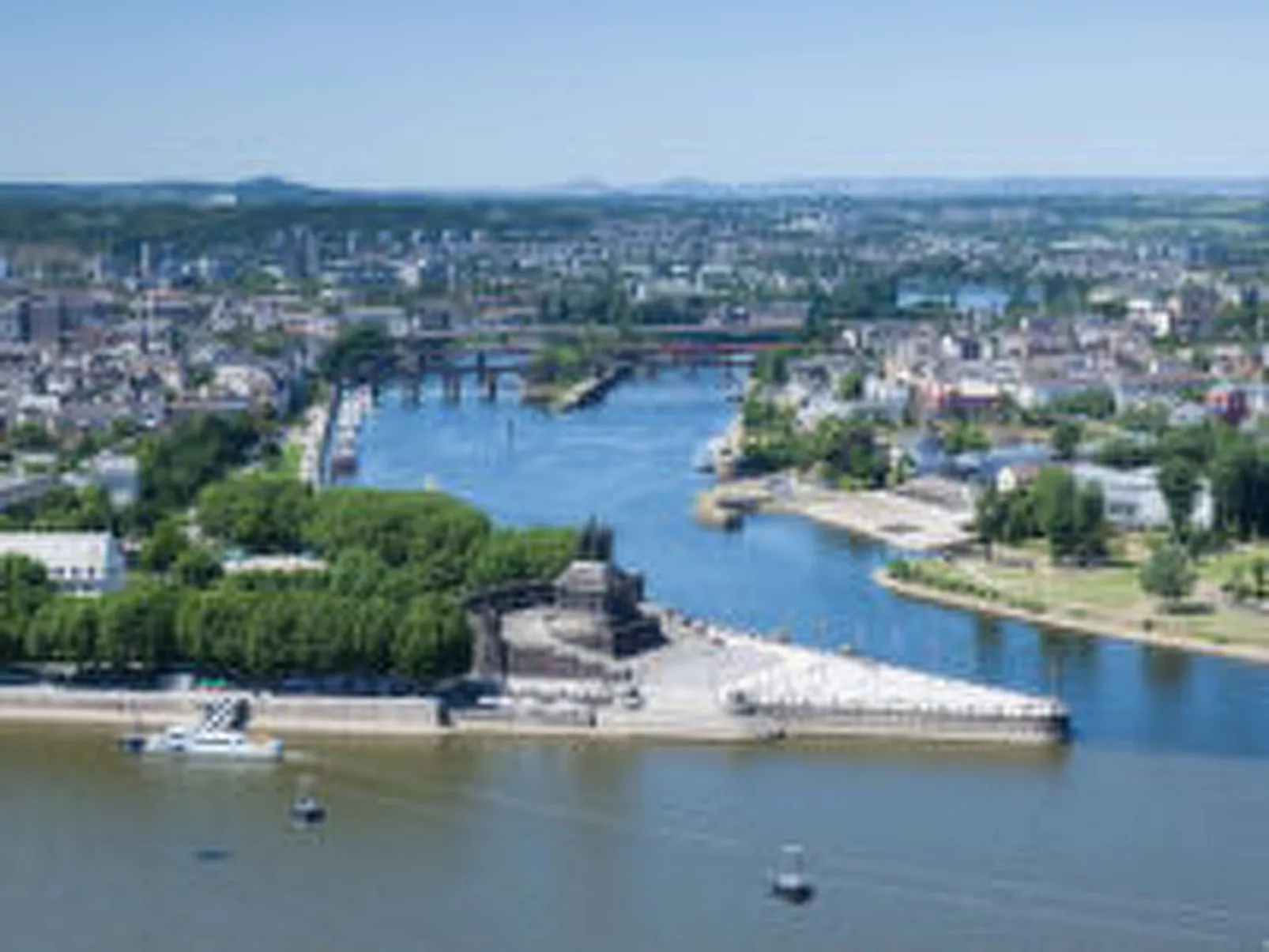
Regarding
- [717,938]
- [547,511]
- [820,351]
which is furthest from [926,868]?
[820,351]

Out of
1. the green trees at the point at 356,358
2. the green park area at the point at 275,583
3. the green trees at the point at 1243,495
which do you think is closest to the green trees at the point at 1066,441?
the green trees at the point at 1243,495

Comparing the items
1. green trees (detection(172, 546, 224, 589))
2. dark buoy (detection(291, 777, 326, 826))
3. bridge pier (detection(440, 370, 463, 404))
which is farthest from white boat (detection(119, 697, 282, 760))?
bridge pier (detection(440, 370, 463, 404))

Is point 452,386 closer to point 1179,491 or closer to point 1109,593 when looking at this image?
point 1179,491

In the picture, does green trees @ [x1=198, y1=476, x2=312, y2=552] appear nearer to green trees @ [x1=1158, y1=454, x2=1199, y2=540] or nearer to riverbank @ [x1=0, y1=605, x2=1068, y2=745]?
riverbank @ [x1=0, y1=605, x2=1068, y2=745]

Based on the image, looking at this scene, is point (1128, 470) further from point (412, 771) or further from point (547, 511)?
point (412, 771)

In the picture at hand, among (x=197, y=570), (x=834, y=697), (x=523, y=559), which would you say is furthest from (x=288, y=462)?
(x=834, y=697)

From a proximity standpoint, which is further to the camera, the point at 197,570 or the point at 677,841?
the point at 197,570
